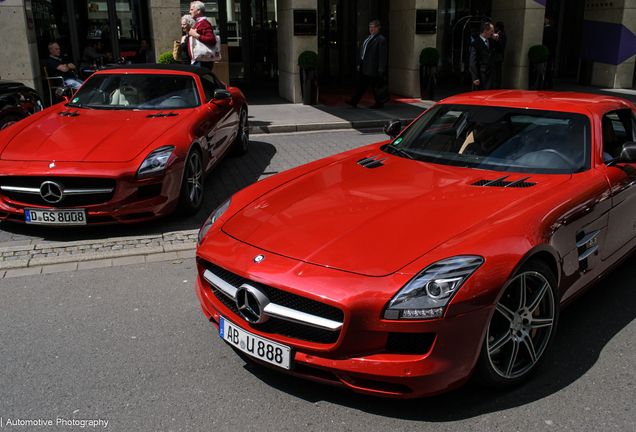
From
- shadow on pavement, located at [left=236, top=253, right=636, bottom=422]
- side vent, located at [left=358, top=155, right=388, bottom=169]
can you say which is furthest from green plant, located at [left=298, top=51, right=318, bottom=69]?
shadow on pavement, located at [left=236, top=253, right=636, bottom=422]

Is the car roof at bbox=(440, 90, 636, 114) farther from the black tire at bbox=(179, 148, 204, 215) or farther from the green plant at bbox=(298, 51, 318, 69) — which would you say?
the green plant at bbox=(298, 51, 318, 69)

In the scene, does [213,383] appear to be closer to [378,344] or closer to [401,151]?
[378,344]

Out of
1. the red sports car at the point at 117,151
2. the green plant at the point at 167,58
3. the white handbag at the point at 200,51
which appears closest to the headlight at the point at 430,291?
the red sports car at the point at 117,151

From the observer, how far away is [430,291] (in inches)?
105

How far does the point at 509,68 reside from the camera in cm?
1583

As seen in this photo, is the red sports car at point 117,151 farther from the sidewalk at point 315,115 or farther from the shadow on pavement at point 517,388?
the sidewalk at point 315,115

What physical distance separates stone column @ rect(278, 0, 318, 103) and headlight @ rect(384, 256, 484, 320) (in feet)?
38.9

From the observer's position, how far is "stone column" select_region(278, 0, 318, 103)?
536 inches

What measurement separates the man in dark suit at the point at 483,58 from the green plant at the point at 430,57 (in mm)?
2404

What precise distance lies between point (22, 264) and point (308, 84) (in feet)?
31.6

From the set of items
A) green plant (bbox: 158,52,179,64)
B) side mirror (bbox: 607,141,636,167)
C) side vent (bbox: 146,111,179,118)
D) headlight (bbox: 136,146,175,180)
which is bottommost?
headlight (bbox: 136,146,175,180)

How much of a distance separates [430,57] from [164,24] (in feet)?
21.2

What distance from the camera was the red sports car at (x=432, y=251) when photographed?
8.79 ft

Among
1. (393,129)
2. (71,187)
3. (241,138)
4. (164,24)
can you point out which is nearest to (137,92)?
(241,138)
